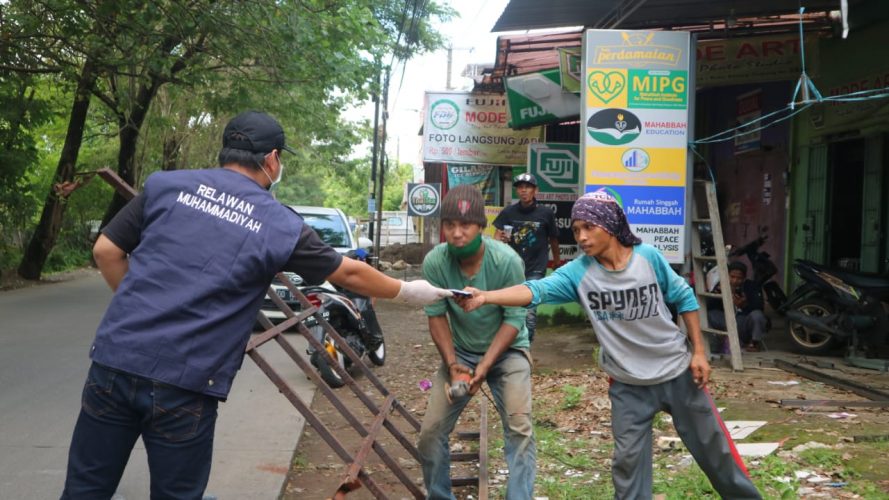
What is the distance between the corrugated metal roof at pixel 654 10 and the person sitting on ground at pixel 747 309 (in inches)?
108

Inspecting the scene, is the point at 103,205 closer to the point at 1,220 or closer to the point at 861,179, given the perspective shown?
the point at 1,220

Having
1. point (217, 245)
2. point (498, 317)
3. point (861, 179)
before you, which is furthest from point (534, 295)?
point (861, 179)

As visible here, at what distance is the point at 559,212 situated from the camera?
41.3 feet

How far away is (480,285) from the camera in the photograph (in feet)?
14.2

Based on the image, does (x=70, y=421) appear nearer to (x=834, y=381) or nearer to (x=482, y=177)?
(x=834, y=381)

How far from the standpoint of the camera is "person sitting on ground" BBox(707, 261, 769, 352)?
913 centimetres

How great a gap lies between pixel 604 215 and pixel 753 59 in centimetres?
682

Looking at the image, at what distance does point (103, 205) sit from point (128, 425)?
23.3 m

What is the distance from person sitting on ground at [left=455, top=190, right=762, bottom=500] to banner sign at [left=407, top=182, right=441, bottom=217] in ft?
47.7

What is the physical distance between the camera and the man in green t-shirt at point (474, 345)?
4.18 m

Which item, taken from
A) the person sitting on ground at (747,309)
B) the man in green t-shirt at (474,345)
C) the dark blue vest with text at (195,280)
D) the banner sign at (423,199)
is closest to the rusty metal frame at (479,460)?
the man in green t-shirt at (474,345)

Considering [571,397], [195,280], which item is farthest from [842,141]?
[195,280]

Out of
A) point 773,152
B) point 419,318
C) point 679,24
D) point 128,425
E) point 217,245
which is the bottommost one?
point 419,318

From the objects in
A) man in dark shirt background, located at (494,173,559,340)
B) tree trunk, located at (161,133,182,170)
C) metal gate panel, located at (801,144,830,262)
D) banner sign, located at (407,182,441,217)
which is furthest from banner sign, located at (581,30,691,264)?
tree trunk, located at (161,133,182,170)
